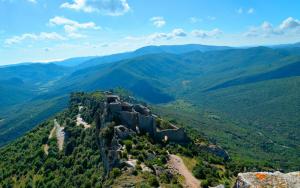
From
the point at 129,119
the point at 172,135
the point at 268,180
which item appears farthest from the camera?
the point at 172,135

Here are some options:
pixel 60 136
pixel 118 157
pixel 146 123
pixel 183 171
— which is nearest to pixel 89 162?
pixel 146 123

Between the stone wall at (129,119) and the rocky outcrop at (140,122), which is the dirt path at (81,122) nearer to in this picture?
the rocky outcrop at (140,122)

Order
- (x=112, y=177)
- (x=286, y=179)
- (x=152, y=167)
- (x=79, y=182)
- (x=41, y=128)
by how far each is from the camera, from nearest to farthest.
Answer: (x=286, y=179) → (x=112, y=177) → (x=152, y=167) → (x=79, y=182) → (x=41, y=128)

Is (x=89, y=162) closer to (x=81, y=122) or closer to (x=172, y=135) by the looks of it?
(x=172, y=135)

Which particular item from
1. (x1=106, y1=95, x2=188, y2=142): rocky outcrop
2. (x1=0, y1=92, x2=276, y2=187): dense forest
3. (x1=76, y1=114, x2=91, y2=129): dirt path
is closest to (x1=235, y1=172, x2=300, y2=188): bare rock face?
(x1=0, y1=92, x2=276, y2=187): dense forest

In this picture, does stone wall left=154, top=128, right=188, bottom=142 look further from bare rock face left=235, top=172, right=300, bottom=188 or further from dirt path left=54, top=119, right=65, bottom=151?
bare rock face left=235, top=172, right=300, bottom=188

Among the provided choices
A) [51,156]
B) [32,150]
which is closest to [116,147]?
[51,156]

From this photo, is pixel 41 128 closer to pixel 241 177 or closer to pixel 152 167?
pixel 152 167
